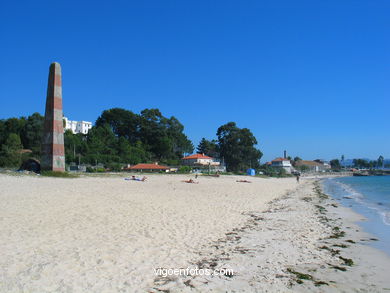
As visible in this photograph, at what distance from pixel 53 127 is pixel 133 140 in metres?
51.8

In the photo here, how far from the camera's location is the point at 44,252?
230 inches

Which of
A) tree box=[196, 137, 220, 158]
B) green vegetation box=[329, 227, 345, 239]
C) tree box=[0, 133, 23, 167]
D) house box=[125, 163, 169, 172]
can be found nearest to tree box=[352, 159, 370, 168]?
tree box=[196, 137, 220, 158]

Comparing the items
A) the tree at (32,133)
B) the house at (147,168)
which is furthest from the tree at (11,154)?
the house at (147,168)

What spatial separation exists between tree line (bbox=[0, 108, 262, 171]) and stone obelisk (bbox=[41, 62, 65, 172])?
24599 millimetres

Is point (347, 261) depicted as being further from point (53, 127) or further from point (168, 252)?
point (53, 127)

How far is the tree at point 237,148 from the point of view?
77312 millimetres

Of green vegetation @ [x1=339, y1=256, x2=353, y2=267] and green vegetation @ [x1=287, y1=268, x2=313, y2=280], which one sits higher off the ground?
green vegetation @ [x1=287, y1=268, x2=313, y2=280]

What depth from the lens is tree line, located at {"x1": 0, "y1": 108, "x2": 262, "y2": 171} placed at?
5631cm

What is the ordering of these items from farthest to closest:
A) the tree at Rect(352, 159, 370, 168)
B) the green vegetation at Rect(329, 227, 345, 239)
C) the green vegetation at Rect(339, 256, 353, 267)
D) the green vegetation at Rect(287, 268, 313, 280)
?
the tree at Rect(352, 159, 370, 168) → the green vegetation at Rect(329, 227, 345, 239) → the green vegetation at Rect(339, 256, 353, 267) → the green vegetation at Rect(287, 268, 313, 280)

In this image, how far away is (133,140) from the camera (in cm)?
7681

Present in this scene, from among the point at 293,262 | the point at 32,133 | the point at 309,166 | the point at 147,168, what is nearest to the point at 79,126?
the point at 32,133

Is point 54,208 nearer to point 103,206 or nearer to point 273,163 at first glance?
point 103,206

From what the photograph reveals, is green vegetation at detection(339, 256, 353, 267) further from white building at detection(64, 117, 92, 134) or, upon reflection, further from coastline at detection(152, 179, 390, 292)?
white building at detection(64, 117, 92, 134)

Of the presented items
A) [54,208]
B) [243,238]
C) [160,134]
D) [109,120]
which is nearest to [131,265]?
[243,238]
